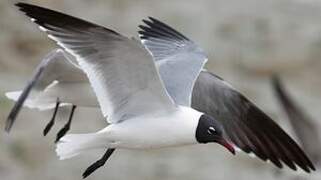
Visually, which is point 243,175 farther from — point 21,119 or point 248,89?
point 21,119

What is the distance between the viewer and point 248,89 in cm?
606

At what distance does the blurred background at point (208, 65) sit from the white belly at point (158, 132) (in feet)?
5.75

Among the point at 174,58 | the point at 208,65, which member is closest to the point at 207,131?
the point at 174,58

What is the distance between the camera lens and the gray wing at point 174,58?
3.09 m

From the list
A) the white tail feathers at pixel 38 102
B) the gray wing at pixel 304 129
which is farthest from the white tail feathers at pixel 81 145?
the gray wing at pixel 304 129

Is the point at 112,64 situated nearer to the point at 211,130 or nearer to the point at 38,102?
the point at 211,130

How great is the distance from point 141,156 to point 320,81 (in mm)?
1174

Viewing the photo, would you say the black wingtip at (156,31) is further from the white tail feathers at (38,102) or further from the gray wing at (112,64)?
the gray wing at (112,64)

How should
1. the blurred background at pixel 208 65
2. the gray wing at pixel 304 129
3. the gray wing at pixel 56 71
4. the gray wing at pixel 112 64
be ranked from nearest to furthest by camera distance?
the gray wing at pixel 112 64, the gray wing at pixel 56 71, the gray wing at pixel 304 129, the blurred background at pixel 208 65

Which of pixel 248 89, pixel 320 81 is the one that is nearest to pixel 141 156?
pixel 248 89

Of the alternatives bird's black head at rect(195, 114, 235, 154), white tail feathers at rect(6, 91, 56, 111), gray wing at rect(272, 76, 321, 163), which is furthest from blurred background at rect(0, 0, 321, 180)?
bird's black head at rect(195, 114, 235, 154)

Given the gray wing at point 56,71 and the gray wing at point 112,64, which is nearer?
the gray wing at point 112,64

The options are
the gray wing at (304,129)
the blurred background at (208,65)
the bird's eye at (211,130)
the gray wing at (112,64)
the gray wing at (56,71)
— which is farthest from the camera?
the blurred background at (208,65)

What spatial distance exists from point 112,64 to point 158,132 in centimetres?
19
